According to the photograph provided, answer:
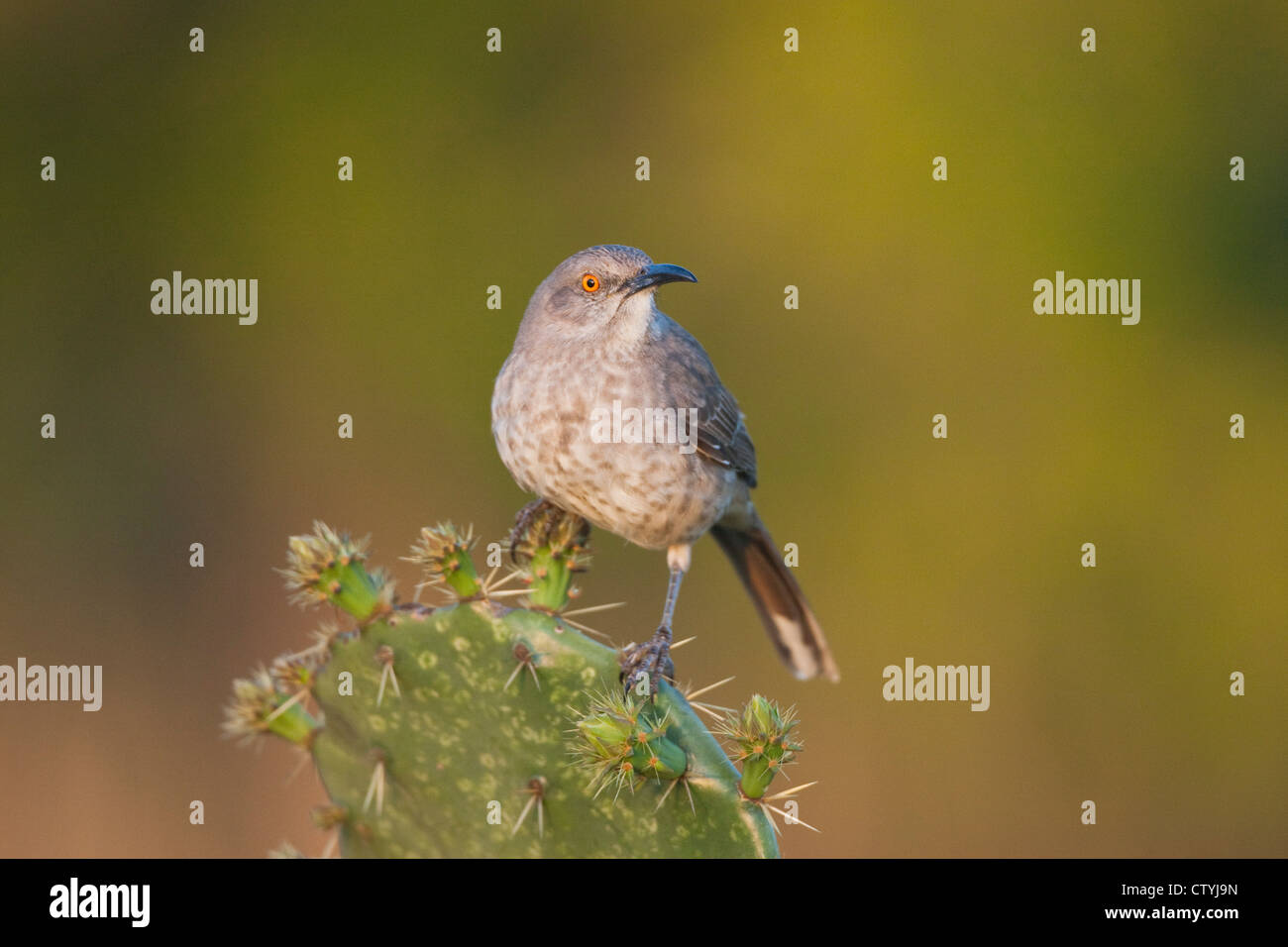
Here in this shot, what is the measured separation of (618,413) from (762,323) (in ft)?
12.2

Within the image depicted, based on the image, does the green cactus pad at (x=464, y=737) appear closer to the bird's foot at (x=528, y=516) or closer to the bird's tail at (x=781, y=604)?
the bird's foot at (x=528, y=516)

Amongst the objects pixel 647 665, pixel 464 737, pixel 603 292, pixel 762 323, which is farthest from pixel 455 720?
pixel 762 323

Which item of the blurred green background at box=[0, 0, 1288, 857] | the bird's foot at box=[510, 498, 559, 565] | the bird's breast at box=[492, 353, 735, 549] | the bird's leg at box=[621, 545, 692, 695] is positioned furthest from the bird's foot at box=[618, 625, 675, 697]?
the blurred green background at box=[0, 0, 1288, 857]

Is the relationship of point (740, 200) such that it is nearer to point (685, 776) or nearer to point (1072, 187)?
point (1072, 187)

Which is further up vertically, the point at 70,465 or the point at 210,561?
the point at 70,465

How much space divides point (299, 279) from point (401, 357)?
0.73 meters

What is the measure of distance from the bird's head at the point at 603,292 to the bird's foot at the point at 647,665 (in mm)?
956

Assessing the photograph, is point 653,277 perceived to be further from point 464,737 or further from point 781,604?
point 464,737

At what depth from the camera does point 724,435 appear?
425 centimetres

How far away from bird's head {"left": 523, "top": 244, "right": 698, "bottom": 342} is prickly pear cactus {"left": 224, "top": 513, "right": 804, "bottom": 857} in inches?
48.5

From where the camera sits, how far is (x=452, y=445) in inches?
288

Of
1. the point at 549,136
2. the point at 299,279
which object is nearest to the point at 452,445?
the point at 299,279

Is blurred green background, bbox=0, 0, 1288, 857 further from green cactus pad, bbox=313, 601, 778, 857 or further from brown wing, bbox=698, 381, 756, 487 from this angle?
green cactus pad, bbox=313, 601, 778, 857

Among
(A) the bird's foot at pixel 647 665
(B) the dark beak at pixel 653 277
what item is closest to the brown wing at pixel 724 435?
(B) the dark beak at pixel 653 277
